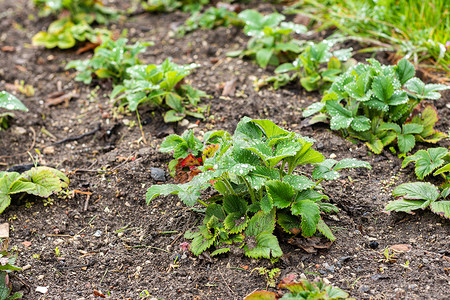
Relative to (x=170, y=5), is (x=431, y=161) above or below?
above

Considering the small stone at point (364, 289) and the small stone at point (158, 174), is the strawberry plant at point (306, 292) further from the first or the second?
the small stone at point (158, 174)

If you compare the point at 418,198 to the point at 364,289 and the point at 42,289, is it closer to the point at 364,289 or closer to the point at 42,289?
the point at 364,289

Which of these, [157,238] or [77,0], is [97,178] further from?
[77,0]

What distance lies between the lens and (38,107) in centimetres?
362

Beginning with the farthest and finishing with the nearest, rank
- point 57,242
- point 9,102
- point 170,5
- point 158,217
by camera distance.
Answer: point 170,5 < point 9,102 < point 158,217 < point 57,242

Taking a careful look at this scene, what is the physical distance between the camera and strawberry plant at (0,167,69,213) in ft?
8.22

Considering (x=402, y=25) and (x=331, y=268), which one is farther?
(x=402, y=25)

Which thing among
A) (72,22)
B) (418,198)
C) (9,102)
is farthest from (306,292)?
(72,22)

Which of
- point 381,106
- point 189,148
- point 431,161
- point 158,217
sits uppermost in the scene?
point 381,106

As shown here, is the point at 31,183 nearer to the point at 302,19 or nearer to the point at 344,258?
the point at 344,258

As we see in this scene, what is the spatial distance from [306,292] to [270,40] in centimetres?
244

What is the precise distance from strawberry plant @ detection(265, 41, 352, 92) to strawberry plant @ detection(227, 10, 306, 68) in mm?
244

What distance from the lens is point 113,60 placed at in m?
3.53

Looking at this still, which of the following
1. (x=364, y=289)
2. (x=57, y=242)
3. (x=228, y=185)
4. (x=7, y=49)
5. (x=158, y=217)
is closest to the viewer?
(x=364, y=289)
